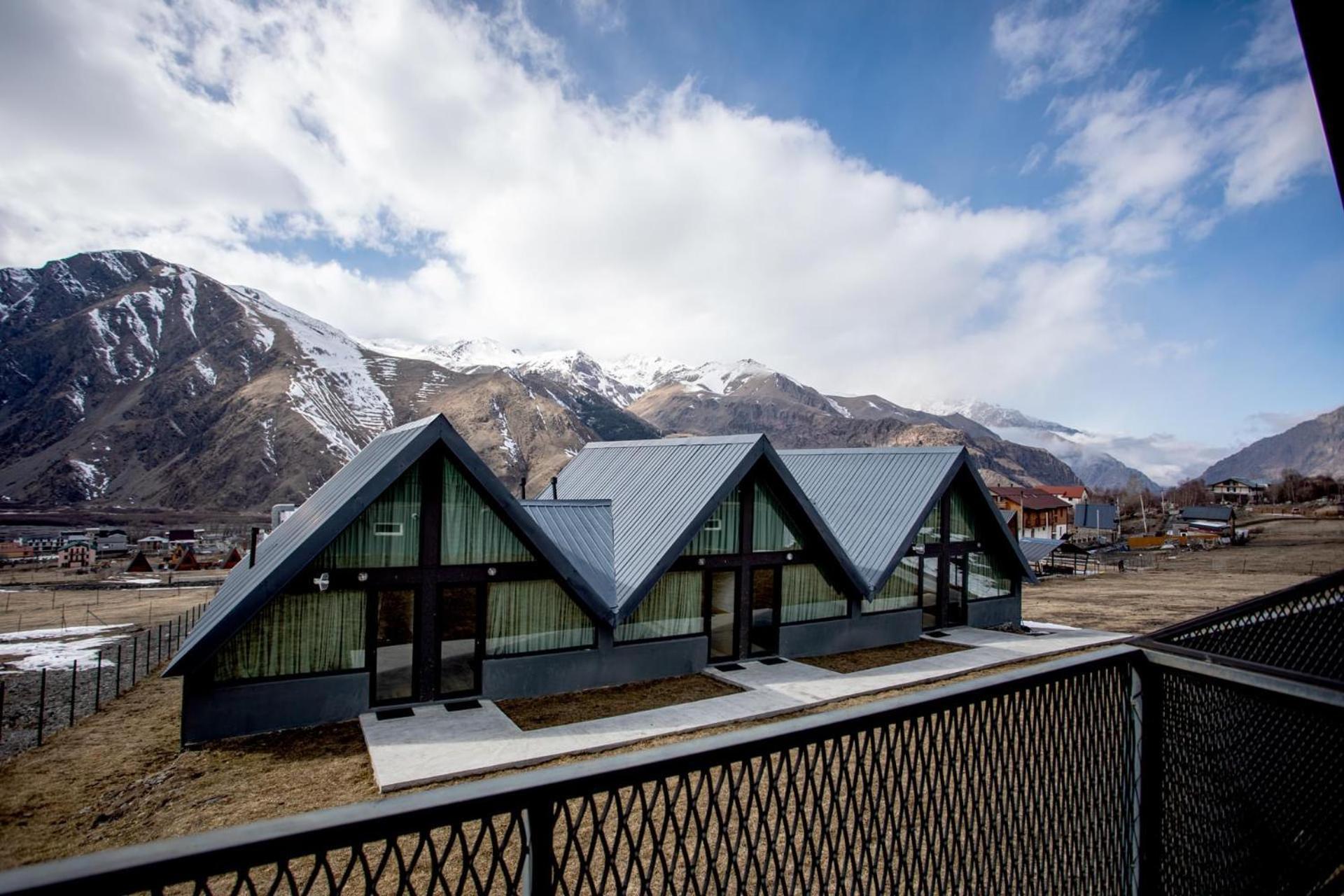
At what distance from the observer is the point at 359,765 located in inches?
377

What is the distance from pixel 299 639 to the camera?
36.4ft

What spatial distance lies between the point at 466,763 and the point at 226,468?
140 metres

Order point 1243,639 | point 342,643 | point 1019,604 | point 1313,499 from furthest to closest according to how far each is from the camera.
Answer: point 1313,499 < point 1019,604 < point 342,643 < point 1243,639

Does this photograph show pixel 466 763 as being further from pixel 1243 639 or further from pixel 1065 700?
pixel 1243 639

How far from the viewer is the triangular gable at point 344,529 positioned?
1026 cm

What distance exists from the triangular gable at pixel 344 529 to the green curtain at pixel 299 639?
0.42m

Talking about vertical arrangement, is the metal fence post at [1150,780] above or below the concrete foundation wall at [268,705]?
above

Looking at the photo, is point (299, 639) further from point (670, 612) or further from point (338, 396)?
point (338, 396)

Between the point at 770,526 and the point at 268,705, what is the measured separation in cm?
1055

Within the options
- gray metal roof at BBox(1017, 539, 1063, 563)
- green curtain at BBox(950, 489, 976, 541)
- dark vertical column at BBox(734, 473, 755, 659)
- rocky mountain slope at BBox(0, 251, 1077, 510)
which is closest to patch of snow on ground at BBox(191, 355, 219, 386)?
rocky mountain slope at BBox(0, 251, 1077, 510)

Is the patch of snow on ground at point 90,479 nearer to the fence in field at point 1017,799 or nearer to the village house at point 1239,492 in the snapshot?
the fence in field at point 1017,799

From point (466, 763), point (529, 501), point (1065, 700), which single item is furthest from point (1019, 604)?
point (1065, 700)

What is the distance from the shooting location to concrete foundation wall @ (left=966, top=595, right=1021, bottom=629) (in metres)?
20.2

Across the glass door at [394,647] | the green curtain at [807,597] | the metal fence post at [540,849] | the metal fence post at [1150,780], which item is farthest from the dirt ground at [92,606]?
the metal fence post at [1150,780]
